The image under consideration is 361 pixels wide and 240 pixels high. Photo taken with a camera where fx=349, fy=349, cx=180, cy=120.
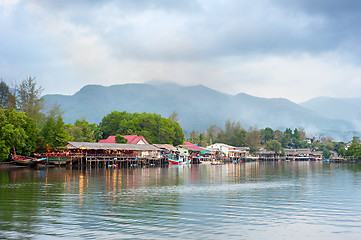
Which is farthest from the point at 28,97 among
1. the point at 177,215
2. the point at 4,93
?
the point at 177,215

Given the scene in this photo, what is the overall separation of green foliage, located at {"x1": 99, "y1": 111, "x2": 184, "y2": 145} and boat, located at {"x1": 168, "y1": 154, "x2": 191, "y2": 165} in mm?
9558

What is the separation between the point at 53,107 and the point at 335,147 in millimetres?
155159

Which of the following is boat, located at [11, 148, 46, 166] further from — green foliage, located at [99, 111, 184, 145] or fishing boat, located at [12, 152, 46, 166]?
green foliage, located at [99, 111, 184, 145]

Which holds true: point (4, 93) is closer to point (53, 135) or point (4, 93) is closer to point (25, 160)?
point (53, 135)

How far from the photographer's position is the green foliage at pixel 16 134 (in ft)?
208

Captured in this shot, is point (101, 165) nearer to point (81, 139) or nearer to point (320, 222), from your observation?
point (81, 139)

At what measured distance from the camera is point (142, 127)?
351 feet

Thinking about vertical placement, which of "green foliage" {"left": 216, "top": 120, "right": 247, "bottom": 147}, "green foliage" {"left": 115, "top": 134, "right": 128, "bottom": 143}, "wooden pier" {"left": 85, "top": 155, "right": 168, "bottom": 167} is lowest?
"wooden pier" {"left": 85, "top": 155, "right": 168, "bottom": 167}

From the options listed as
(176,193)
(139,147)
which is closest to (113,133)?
(139,147)

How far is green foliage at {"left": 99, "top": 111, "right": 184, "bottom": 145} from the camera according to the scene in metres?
103

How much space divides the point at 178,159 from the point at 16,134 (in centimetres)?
4371

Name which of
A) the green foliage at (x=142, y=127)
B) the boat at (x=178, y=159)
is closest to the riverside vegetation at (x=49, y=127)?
the green foliage at (x=142, y=127)

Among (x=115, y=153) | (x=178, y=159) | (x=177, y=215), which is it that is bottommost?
(x=177, y=215)

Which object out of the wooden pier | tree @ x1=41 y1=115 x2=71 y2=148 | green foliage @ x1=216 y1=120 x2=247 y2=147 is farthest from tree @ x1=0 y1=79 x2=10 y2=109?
green foliage @ x1=216 y1=120 x2=247 y2=147
